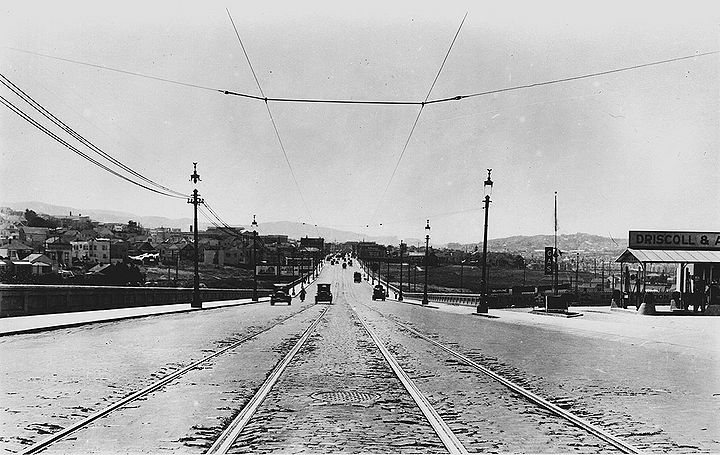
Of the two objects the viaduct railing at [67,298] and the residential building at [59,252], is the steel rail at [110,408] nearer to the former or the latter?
the viaduct railing at [67,298]

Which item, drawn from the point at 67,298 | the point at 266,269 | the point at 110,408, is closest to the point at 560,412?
the point at 110,408

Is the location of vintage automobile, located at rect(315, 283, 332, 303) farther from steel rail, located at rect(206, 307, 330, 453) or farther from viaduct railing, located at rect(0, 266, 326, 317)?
steel rail, located at rect(206, 307, 330, 453)

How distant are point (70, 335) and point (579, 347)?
14457 millimetres

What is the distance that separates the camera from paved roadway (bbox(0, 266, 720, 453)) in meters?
7.07

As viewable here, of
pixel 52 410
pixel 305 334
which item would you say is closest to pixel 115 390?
pixel 52 410

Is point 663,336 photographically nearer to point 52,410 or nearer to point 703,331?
point 703,331

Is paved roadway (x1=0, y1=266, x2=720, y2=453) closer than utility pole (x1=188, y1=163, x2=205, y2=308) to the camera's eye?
Yes

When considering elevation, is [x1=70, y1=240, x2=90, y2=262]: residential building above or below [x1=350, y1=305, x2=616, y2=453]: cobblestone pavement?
above

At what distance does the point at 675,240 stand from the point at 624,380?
1322 inches

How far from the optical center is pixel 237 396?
9734 mm

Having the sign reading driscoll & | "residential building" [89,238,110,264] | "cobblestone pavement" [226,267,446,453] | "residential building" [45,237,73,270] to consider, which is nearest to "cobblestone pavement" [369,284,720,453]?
"cobblestone pavement" [226,267,446,453]

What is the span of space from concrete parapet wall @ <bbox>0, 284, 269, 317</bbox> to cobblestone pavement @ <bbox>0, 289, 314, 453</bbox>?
3.33 metres

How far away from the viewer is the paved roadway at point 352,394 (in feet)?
23.2

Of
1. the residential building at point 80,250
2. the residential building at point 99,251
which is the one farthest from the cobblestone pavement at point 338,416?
the residential building at point 99,251
